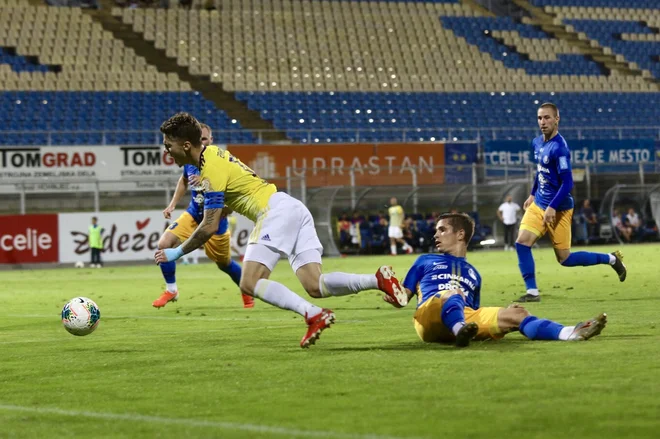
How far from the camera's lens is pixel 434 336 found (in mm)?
8531

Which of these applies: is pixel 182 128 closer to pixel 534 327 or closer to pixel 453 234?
pixel 453 234

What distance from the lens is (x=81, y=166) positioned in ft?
114

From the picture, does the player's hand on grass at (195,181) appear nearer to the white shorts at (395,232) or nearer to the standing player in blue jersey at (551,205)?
the standing player in blue jersey at (551,205)

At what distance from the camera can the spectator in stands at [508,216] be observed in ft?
117

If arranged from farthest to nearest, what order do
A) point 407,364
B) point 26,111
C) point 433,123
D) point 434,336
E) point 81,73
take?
1. point 433,123
2. point 81,73
3. point 26,111
4. point 434,336
5. point 407,364

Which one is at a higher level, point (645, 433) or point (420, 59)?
point (420, 59)

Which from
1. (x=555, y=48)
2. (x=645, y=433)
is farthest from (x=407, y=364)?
(x=555, y=48)

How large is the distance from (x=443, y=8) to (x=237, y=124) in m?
15.1

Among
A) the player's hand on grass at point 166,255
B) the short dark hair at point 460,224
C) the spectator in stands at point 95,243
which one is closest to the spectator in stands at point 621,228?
the spectator in stands at point 95,243

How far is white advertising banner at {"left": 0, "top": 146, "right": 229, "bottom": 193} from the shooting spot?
3441 cm

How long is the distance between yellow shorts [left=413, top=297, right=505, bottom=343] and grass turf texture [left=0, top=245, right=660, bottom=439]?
10 cm

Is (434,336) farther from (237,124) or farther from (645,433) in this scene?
(237,124)

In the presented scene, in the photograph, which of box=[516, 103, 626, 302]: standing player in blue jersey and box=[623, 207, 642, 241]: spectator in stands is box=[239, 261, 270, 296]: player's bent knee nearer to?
box=[516, 103, 626, 302]: standing player in blue jersey

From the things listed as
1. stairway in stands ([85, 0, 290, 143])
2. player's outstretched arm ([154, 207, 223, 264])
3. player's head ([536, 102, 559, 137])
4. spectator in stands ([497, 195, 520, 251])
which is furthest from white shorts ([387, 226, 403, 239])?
player's outstretched arm ([154, 207, 223, 264])
